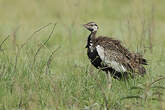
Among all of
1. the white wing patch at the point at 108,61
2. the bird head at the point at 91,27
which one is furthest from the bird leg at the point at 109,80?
the bird head at the point at 91,27

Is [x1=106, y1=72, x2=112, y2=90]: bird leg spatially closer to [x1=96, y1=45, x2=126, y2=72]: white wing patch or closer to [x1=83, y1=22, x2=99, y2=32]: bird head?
[x1=96, y1=45, x2=126, y2=72]: white wing patch

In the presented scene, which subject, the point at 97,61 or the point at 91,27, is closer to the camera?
the point at 97,61

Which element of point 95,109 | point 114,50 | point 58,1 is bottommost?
point 95,109

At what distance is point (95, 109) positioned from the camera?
5547 mm

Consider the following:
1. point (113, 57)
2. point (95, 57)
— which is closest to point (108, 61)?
point (113, 57)

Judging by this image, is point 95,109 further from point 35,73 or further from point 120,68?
Answer: point 120,68

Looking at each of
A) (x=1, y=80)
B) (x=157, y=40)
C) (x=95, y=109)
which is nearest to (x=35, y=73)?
(x=1, y=80)

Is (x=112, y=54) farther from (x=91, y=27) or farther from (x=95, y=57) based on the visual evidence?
(x=91, y=27)

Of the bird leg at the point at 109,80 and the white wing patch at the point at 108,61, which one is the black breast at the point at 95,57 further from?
the bird leg at the point at 109,80

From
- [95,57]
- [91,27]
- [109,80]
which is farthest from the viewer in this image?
[91,27]

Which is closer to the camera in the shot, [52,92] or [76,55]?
[52,92]

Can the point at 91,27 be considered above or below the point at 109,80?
above

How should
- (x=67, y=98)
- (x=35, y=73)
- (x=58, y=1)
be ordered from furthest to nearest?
(x=58, y=1) < (x=35, y=73) < (x=67, y=98)

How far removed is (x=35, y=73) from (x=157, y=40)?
4550mm
